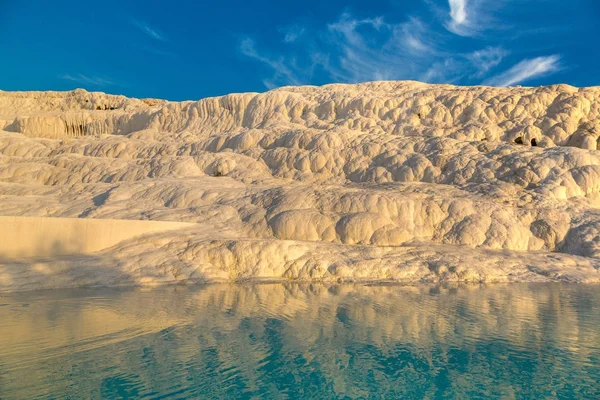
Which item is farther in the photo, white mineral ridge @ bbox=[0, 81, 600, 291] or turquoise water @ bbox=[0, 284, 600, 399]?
white mineral ridge @ bbox=[0, 81, 600, 291]

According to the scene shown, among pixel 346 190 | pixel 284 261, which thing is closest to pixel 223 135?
pixel 346 190

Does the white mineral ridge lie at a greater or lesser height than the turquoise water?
greater

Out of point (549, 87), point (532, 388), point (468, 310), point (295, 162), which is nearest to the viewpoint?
point (532, 388)

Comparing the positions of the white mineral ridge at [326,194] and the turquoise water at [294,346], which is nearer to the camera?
the turquoise water at [294,346]

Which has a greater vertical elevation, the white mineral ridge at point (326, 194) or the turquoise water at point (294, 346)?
the white mineral ridge at point (326, 194)

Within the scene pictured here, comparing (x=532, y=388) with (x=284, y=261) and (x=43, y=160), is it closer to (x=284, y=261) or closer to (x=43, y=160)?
(x=284, y=261)
